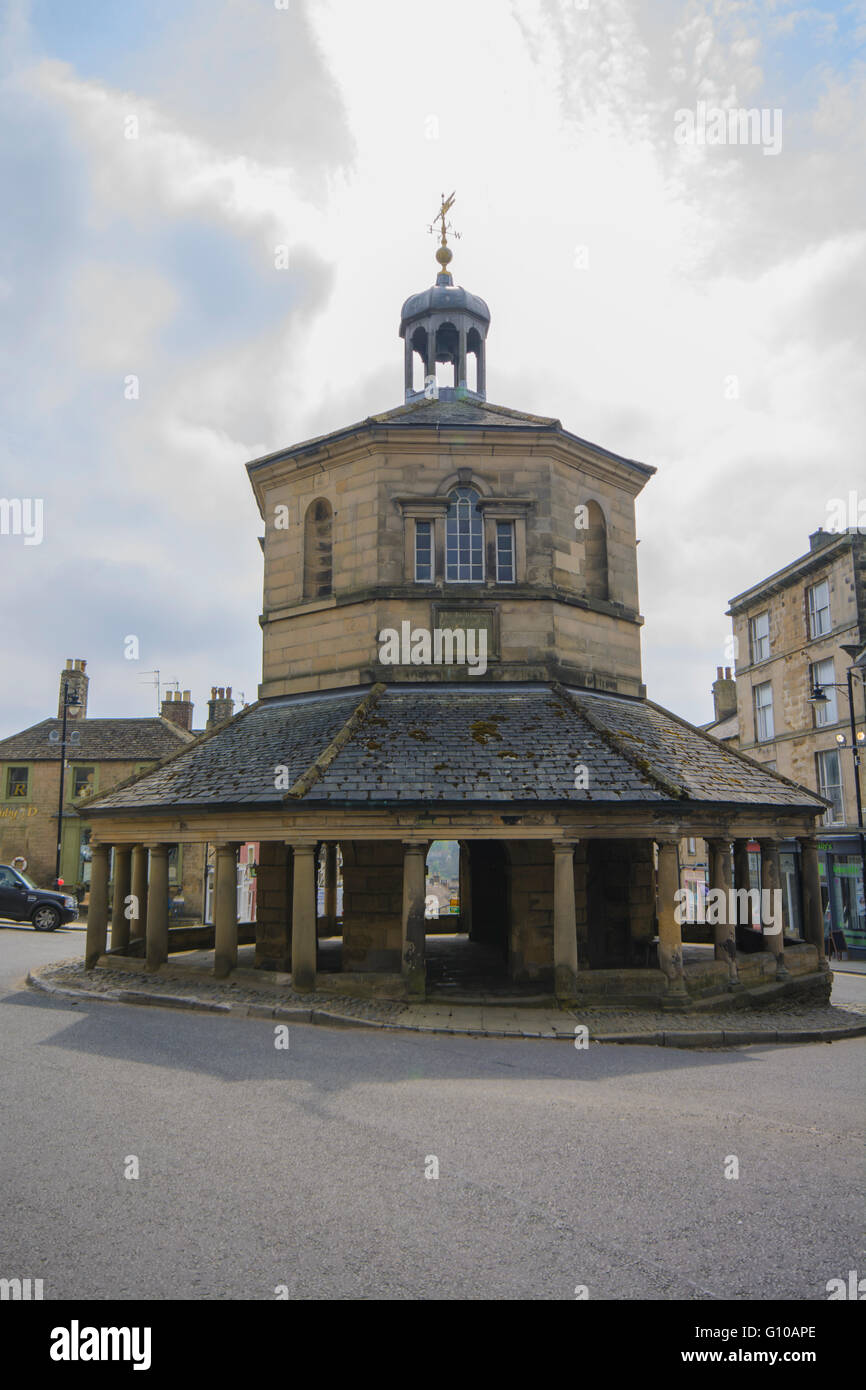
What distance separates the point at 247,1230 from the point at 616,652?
45.2 feet

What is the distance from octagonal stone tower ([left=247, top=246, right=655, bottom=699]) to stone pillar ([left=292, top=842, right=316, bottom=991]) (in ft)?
13.4

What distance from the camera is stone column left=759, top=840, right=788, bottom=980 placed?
14.3m

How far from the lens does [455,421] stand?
1672cm

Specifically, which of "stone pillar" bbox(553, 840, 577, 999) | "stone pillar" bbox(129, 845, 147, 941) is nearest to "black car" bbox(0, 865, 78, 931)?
"stone pillar" bbox(129, 845, 147, 941)

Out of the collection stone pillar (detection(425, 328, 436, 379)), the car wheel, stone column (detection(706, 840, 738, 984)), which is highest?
stone pillar (detection(425, 328, 436, 379))

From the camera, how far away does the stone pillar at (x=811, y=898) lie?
15.6 m

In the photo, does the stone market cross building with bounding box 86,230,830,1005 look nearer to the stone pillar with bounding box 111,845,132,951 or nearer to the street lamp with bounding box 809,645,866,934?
the stone pillar with bounding box 111,845,132,951

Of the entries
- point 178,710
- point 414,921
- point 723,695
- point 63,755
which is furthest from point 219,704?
point 414,921

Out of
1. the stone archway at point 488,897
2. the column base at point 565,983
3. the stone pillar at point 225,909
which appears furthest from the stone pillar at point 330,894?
the column base at point 565,983

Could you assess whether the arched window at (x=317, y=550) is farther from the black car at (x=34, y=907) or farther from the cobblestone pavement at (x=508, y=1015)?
the black car at (x=34, y=907)

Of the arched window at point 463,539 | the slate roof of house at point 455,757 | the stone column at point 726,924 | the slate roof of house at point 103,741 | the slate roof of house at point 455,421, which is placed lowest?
the stone column at point 726,924

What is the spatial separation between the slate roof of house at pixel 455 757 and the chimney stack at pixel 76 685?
2858 cm

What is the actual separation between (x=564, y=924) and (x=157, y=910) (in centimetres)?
710

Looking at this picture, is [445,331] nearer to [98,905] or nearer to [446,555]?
[446,555]
